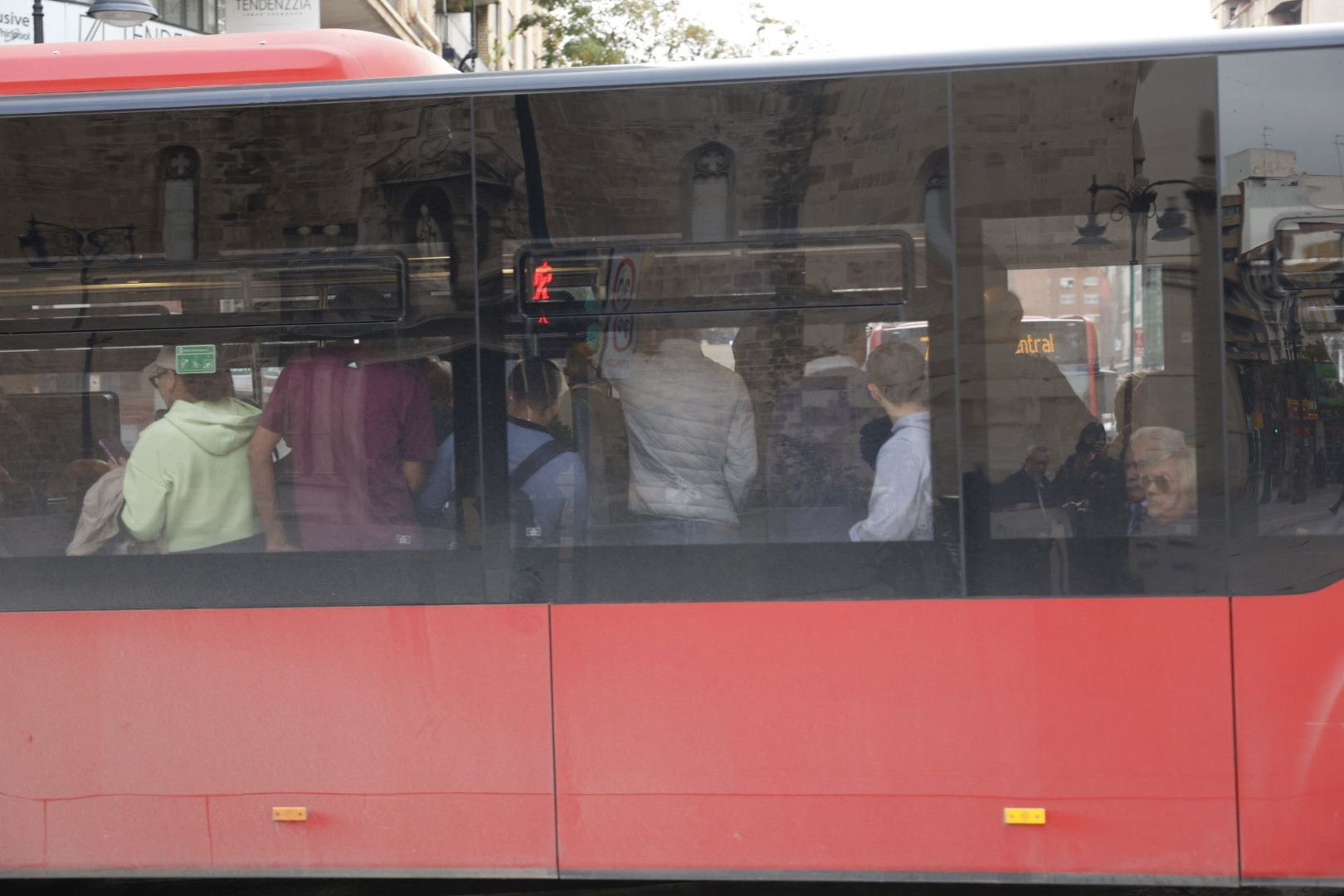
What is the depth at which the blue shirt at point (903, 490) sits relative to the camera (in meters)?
3.95

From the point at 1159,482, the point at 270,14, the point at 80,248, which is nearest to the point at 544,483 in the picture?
the point at 80,248

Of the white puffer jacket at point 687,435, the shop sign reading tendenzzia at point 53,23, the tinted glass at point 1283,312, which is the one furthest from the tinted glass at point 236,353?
the shop sign reading tendenzzia at point 53,23

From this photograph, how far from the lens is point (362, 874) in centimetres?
417

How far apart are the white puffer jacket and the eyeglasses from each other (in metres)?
1.28

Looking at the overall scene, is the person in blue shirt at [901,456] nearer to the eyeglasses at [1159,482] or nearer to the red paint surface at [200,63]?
the eyeglasses at [1159,482]

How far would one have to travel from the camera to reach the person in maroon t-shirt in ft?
13.4

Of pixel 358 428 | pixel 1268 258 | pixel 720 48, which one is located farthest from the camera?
pixel 720 48

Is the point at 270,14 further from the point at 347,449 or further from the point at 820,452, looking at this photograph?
the point at 820,452

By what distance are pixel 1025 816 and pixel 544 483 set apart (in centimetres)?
195

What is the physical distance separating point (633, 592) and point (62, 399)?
2090 millimetres

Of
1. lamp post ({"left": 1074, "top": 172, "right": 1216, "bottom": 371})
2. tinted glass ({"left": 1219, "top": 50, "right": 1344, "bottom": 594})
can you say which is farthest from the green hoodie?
tinted glass ({"left": 1219, "top": 50, "right": 1344, "bottom": 594})

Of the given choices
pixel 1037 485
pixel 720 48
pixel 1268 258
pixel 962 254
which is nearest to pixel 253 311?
pixel 962 254

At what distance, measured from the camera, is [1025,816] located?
13.0 feet

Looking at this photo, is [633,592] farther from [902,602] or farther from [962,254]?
[962,254]
